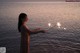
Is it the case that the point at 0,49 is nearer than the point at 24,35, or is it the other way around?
the point at 24,35

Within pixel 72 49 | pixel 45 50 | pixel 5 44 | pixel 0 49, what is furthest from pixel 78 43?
pixel 0 49

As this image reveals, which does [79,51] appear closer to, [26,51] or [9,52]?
[9,52]

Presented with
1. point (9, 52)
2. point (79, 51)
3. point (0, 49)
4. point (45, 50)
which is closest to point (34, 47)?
point (45, 50)

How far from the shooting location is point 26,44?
215 inches

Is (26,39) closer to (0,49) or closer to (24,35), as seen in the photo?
(24,35)

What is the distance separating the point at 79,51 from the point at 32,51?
4923mm

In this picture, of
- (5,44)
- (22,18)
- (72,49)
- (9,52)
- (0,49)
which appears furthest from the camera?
(5,44)

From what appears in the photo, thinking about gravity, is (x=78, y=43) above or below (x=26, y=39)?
below

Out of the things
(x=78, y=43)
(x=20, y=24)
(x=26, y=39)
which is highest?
(x=20, y=24)

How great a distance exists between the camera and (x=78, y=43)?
86.8 ft

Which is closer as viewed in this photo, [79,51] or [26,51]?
[26,51]

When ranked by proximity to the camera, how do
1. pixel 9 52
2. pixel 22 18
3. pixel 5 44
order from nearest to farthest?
pixel 22 18
pixel 9 52
pixel 5 44

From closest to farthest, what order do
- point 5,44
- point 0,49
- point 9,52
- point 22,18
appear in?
point 22,18 < point 0,49 < point 9,52 < point 5,44

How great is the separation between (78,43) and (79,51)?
452cm
